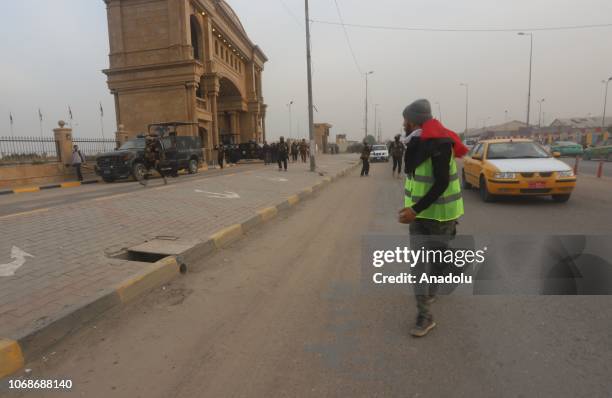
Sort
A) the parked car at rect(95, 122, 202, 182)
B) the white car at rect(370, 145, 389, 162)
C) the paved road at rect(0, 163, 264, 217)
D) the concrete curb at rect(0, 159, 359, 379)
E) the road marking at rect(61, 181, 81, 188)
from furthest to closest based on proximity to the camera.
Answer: the white car at rect(370, 145, 389, 162)
the road marking at rect(61, 181, 81, 188)
the parked car at rect(95, 122, 202, 182)
the paved road at rect(0, 163, 264, 217)
the concrete curb at rect(0, 159, 359, 379)

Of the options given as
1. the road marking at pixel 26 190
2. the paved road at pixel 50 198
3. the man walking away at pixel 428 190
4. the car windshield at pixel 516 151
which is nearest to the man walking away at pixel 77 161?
the road marking at pixel 26 190

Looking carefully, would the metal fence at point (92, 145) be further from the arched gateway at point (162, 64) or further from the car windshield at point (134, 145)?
the arched gateway at point (162, 64)

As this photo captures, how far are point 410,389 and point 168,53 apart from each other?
2942 cm

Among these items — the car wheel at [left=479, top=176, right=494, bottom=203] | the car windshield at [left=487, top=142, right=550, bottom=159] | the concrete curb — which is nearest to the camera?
the concrete curb

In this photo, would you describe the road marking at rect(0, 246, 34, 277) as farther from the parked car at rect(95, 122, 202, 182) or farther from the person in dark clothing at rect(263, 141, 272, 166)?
the person in dark clothing at rect(263, 141, 272, 166)

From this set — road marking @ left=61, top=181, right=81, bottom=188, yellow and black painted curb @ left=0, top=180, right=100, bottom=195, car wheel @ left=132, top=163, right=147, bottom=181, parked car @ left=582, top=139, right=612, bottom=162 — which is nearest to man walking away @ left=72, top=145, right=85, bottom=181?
yellow and black painted curb @ left=0, top=180, right=100, bottom=195

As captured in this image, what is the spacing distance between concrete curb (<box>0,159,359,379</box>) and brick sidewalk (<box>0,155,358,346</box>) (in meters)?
0.07

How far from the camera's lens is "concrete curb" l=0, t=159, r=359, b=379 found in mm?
2732

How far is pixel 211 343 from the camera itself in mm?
2967

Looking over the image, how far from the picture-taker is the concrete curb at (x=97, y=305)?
2.73 metres

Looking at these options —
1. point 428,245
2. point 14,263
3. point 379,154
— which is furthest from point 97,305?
point 379,154

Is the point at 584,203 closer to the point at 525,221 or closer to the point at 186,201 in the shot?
the point at 525,221

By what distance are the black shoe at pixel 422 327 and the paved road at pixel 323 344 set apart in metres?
0.08

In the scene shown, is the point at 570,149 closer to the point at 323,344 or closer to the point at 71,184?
the point at 71,184
